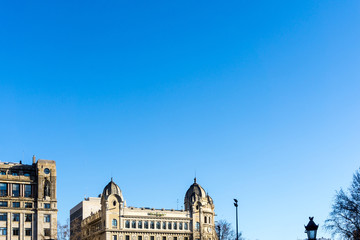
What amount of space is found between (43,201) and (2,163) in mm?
11515

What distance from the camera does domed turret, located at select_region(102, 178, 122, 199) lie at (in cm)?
13700

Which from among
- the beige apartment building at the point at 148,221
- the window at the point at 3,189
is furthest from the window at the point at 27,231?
the beige apartment building at the point at 148,221

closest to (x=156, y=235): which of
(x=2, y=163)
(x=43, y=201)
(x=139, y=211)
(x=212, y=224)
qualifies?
(x=139, y=211)

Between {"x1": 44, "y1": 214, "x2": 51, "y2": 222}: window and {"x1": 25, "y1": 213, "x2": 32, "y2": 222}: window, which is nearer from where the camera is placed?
{"x1": 25, "y1": 213, "x2": 32, "y2": 222}: window

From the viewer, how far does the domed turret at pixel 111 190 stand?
137000 millimetres

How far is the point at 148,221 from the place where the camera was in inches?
5443

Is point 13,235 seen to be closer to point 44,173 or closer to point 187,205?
point 44,173

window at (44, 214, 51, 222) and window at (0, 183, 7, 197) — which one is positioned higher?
window at (0, 183, 7, 197)

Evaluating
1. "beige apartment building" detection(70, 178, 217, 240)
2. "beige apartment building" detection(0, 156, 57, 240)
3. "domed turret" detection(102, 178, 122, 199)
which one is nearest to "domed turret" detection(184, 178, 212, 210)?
"beige apartment building" detection(70, 178, 217, 240)

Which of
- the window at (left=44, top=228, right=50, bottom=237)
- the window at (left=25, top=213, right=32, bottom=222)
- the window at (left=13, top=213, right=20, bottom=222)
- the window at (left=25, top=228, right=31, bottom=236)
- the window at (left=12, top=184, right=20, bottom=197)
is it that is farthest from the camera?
the window at (left=12, top=184, right=20, bottom=197)

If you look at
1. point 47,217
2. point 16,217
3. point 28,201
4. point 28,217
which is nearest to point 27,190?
point 28,201

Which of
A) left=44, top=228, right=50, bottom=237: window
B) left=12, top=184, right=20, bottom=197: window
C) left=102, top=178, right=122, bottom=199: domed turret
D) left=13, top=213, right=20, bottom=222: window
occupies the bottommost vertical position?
left=44, top=228, right=50, bottom=237: window

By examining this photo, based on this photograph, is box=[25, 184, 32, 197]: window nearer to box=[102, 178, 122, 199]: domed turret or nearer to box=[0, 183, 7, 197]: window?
box=[0, 183, 7, 197]: window

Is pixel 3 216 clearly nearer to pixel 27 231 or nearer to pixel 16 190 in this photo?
pixel 27 231
